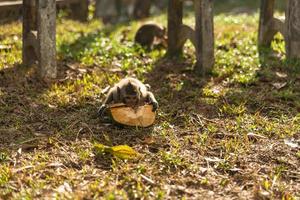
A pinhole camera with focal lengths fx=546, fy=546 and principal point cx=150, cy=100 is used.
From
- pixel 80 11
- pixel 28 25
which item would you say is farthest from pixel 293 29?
pixel 80 11

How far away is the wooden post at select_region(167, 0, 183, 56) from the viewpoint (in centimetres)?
848

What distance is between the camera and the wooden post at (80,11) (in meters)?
11.9

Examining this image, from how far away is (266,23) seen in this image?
Answer: 8836 mm

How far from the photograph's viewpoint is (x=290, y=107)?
21.3 ft

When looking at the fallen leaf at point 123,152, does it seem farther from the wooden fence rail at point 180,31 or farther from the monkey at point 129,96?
the wooden fence rail at point 180,31

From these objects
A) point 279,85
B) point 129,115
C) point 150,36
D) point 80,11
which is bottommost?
point 129,115

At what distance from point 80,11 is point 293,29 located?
5.46 metres

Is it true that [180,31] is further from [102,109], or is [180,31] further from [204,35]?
[102,109]

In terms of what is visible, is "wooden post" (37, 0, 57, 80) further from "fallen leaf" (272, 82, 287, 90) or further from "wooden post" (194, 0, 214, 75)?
"fallen leaf" (272, 82, 287, 90)

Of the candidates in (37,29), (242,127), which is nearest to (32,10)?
(37,29)

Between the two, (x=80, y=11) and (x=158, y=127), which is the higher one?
(x=80, y=11)

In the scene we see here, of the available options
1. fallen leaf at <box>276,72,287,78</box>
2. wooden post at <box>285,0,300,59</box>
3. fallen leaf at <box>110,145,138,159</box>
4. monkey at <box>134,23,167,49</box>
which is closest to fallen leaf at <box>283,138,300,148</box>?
fallen leaf at <box>110,145,138,159</box>

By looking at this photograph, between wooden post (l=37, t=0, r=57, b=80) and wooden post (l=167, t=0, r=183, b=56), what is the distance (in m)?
2.04

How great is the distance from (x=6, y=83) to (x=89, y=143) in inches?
88.6
